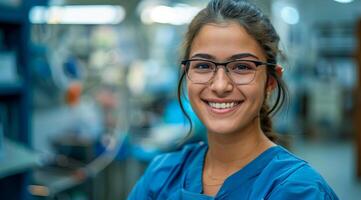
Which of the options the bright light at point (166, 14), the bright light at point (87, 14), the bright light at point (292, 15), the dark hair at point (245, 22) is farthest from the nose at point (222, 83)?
the bright light at point (292, 15)

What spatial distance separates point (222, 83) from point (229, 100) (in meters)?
0.04

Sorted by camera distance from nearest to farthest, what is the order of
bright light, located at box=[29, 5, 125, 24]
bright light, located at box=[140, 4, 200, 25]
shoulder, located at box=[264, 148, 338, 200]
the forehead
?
1. shoulder, located at box=[264, 148, 338, 200]
2. the forehead
3. bright light, located at box=[29, 5, 125, 24]
4. bright light, located at box=[140, 4, 200, 25]

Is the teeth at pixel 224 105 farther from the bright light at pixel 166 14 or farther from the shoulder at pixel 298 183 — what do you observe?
the bright light at pixel 166 14

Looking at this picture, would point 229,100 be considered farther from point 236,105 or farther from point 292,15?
point 292,15

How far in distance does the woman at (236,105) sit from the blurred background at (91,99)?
0.92 meters

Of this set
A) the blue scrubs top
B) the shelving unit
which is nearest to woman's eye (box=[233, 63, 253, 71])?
the blue scrubs top

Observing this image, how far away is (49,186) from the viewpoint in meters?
2.86

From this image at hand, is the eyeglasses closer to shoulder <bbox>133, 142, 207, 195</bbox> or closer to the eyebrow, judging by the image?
the eyebrow

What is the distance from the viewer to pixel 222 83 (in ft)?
3.48

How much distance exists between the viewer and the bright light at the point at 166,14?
15.6ft

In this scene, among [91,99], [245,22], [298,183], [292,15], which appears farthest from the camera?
[292,15]

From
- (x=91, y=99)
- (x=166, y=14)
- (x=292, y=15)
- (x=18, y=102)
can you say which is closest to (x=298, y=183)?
(x=18, y=102)

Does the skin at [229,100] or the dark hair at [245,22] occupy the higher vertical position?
the dark hair at [245,22]

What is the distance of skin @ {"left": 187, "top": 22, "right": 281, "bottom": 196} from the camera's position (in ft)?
3.51
